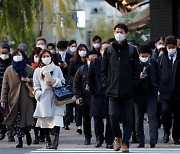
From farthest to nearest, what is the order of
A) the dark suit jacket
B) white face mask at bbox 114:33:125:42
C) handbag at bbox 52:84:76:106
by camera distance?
the dark suit jacket < handbag at bbox 52:84:76:106 < white face mask at bbox 114:33:125:42

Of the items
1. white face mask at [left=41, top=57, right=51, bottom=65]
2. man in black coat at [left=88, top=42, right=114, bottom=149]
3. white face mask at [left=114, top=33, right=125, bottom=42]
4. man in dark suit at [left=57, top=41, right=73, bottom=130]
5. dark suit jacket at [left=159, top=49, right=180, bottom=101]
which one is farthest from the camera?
man in dark suit at [left=57, top=41, right=73, bottom=130]

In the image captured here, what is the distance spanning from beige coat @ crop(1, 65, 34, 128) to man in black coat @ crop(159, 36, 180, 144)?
2.70m

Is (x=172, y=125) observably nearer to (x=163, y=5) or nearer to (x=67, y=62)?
(x=67, y=62)

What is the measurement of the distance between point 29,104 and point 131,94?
2.72 meters

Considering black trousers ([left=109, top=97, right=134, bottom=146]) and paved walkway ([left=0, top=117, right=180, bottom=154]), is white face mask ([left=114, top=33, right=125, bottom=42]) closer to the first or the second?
black trousers ([left=109, top=97, right=134, bottom=146])

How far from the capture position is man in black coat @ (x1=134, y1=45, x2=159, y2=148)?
1378cm

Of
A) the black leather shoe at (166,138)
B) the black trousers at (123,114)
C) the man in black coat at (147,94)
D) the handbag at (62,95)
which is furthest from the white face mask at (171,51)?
the handbag at (62,95)

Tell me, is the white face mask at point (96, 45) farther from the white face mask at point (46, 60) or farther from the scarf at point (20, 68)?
the white face mask at point (46, 60)

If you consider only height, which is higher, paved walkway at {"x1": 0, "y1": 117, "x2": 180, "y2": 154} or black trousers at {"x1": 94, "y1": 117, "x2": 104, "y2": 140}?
black trousers at {"x1": 94, "y1": 117, "x2": 104, "y2": 140}

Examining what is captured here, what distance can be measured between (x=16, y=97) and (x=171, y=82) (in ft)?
10.4

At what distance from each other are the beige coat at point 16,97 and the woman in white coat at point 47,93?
80cm

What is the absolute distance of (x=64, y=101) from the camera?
A: 1353cm

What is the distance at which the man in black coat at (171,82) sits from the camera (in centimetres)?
1433

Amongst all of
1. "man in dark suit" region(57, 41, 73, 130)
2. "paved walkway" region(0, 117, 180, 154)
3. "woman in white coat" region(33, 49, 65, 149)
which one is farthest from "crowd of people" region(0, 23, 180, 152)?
"man in dark suit" region(57, 41, 73, 130)
